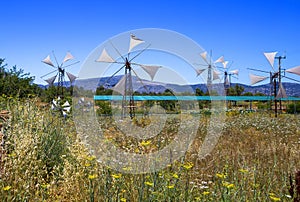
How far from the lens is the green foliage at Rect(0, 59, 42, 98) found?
48.5 ft

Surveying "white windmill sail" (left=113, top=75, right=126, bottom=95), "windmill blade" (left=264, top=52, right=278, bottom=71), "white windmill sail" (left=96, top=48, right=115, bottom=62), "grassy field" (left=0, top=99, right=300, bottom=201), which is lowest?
"grassy field" (left=0, top=99, right=300, bottom=201)

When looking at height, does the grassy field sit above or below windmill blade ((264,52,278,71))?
below

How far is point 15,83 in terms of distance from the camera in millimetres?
16062

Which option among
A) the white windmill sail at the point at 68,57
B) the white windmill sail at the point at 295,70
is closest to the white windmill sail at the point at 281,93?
the white windmill sail at the point at 295,70

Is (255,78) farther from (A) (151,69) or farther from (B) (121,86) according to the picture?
(A) (151,69)

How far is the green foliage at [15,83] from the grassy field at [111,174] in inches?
365

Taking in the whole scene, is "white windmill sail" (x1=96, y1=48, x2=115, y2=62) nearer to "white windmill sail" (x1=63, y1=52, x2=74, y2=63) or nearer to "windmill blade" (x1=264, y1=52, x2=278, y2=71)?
"white windmill sail" (x1=63, y1=52, x2=74, y2=63)

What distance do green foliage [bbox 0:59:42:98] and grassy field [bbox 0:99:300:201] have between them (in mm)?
9270

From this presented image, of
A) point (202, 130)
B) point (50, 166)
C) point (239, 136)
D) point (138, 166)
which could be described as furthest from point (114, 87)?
point (138, 166)

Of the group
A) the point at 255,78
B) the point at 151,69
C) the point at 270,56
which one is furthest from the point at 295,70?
the point at 151,69

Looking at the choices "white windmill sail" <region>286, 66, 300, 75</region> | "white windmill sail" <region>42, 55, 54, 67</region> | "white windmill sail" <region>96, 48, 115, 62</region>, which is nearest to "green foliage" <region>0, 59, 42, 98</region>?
"white windmill sail" <region>42, 55, 54, 67</region>

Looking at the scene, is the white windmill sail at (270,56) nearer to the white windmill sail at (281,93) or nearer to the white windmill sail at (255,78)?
the white windmill sail at (255,78)

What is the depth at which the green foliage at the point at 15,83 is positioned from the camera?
48.5ft

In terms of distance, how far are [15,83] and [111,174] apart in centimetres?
1454
